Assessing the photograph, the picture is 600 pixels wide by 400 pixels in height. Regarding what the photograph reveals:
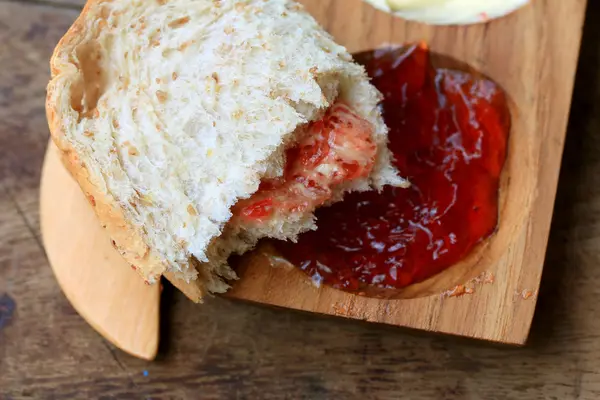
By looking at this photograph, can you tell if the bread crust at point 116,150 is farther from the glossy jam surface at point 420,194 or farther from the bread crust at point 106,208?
the glossy jam surface at point 420,194

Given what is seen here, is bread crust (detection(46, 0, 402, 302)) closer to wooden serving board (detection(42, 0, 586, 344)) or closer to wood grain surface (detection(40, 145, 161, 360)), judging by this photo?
wooden serving board (detection(42, 0, 586, 344))

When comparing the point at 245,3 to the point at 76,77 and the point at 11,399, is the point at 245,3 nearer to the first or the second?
the point at 76,77

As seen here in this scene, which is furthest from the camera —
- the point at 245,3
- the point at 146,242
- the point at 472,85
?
the point at 472,85

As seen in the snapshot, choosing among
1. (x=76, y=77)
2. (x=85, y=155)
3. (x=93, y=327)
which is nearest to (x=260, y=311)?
(x=93, y=327)

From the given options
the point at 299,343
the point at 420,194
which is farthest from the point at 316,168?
the point at 299,343

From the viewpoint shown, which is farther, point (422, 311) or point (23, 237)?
point (23, 237)

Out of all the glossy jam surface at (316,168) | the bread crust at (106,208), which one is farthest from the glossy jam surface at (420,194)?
the bread crust at (106,208)

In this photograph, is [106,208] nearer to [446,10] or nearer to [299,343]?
[299,343]
